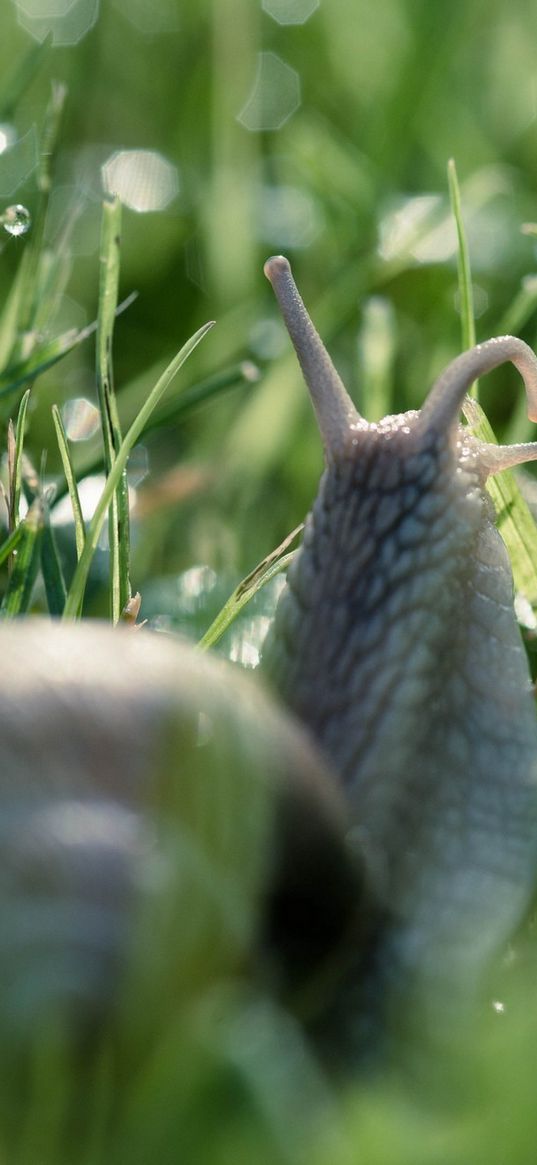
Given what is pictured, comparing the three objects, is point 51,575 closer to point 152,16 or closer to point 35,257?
point 35,257

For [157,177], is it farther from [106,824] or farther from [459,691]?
[106,824]

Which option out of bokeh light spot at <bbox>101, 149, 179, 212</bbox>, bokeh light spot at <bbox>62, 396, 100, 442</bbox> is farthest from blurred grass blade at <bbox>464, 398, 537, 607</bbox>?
bokeh light spot at <bbox>101, 149, 179, 212</bbox>

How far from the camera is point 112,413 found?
1.75m

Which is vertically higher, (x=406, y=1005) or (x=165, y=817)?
(x=165, y=817)

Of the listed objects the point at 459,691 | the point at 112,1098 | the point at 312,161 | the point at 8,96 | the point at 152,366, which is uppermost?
the point at 312,161

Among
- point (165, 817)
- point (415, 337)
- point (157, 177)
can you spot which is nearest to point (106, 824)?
point (165, 817)

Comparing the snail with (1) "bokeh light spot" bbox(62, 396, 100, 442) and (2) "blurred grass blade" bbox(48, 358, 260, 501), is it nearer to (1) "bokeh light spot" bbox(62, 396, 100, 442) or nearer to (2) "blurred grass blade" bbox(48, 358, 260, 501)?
(2) "blurred grass blade" bbox(48, 358, 260, 501)

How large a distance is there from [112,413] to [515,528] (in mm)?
558

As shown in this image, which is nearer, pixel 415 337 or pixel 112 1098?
pixel 112 1098

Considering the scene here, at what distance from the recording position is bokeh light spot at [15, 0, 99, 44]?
3.67m

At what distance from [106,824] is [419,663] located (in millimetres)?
497

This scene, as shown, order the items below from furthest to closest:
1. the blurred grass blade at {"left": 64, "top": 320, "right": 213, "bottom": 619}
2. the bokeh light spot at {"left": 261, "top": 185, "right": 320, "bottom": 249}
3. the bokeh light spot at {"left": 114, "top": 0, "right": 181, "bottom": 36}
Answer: the bokeh light spot at {"left": 114, "top": 0, "right": 181, "bottom": 36} < the bokeh light spot at {"left": 261, "top": 185, "right": 320, "bottom": 249} < the blurred grass blade at {"left": 64, "top": 320, "right": 213, "bottom": 619}

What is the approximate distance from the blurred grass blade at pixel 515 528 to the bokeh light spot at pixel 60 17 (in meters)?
2.44

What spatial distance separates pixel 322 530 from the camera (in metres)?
1.61
